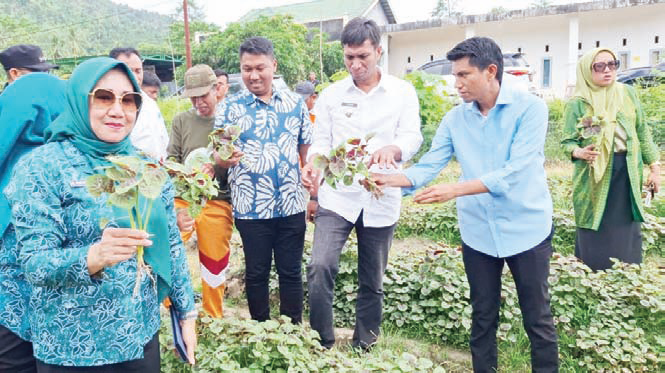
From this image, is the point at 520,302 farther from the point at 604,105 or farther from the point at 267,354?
the point at 604,105

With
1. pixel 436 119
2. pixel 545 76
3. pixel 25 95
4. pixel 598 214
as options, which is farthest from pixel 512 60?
pixel 25 95

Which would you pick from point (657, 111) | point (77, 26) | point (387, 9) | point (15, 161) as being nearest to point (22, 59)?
point (15, 161)

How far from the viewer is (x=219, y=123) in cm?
356

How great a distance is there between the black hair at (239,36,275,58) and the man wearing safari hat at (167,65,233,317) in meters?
0.54

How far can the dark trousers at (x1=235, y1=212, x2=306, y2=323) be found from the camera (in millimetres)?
3562

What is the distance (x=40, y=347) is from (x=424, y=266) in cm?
288

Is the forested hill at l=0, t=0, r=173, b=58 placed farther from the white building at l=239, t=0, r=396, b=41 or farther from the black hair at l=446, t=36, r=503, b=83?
the black hair at l=446, t=36, r=503, b=83

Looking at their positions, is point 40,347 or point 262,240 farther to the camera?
point 262,240

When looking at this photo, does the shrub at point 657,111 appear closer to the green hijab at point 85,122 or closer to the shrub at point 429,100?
the shrub at point 429,100

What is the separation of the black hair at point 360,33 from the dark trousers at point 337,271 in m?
1.00

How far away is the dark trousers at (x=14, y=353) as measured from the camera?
2.19 m

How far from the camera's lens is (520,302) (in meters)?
2.94

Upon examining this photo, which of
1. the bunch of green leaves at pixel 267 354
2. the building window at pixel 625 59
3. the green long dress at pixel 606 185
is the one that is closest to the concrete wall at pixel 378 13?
the building window at pixel 625 59

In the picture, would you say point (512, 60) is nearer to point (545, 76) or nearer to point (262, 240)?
point (545, 76)
